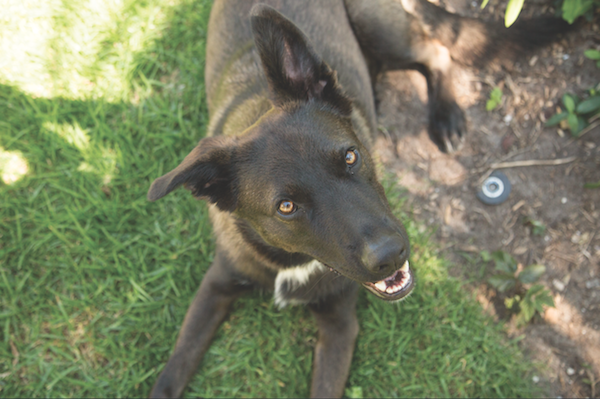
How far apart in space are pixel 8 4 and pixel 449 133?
13.7ft

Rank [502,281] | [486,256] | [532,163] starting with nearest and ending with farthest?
1. [502,281]
2. [486,256]
3. [532,163]

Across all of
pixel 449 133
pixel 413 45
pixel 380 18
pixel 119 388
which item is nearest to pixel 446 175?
pixel 449 133

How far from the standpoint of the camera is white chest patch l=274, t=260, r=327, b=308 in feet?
8.79

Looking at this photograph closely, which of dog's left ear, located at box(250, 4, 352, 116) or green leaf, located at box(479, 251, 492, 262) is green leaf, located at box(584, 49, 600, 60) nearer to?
green leaf, located at box(479, 251, 492, 262)

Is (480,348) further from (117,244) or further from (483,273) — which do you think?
(117,244)

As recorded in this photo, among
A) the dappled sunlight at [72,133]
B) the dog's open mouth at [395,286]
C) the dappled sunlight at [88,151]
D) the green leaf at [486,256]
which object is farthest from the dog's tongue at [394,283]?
the dappled sunlight at [72,133]

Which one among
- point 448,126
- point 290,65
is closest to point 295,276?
point 290,65

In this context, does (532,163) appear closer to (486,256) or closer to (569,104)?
(569,104)

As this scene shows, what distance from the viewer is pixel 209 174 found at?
7.11 ft

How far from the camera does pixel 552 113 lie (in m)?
3.60

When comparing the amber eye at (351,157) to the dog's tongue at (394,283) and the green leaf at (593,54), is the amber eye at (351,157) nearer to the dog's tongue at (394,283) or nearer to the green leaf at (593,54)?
the dog's tongue at (394,283)

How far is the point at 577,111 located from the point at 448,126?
94cm

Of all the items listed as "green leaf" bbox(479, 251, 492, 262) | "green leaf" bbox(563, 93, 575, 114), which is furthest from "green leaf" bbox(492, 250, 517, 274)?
"green leaf" bbox(563, 93, 575, 114)

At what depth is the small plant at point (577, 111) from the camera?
3316 millimetres
